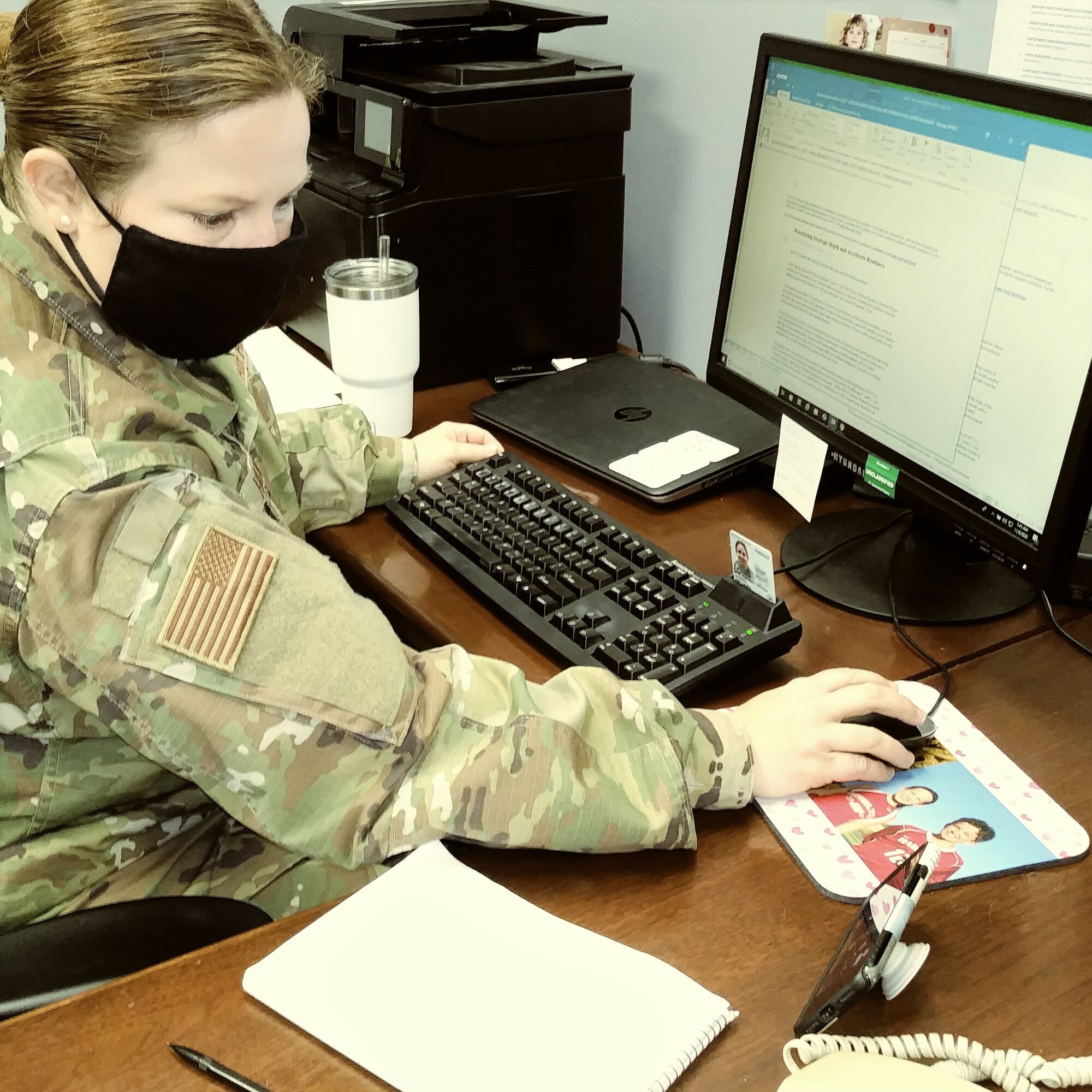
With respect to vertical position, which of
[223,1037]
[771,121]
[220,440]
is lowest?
[223,1037]

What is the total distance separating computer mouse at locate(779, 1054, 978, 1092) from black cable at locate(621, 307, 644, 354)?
1239 mm

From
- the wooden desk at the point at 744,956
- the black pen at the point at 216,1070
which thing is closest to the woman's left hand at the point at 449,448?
the wooden desk at the point at 744,956

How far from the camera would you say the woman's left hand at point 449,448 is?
4.03 feet

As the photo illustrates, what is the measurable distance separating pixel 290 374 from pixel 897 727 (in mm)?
918

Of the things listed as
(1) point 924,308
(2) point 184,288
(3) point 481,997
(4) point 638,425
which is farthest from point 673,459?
(3) point 481,997

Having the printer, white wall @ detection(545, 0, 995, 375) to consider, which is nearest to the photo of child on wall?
white wall @ detection(545, 0, 995, 375)

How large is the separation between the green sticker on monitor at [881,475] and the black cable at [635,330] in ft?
2.28

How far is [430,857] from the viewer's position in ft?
2.39

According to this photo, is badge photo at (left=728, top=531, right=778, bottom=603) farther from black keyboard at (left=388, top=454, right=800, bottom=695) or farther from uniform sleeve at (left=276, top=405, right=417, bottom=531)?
uniform sleeve at (left=276, top=405, right=417, bottom=531)

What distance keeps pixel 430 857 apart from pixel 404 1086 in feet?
0.54

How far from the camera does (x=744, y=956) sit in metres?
0.66

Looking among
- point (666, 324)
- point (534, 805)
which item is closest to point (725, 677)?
point (534, 805)

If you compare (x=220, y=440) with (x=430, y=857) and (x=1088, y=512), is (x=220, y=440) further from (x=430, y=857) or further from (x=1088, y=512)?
(x=1088, y=512)

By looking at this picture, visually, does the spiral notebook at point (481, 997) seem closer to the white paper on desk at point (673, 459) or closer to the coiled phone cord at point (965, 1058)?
the coiled phone cord at point (965, 1058)
